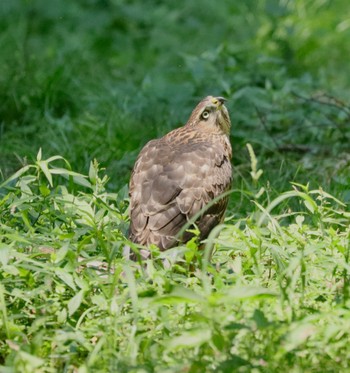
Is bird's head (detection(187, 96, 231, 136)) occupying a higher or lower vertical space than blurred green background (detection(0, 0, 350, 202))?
higher

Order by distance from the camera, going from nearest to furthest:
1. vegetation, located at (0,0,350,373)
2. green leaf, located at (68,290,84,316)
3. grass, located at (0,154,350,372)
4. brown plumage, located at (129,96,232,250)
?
1. grass, located at (0,154,350,372)
2. vegetation, located at (0,0,350,373)
3. green leaf, located at (68,290,84,316)
4. brown plumage, located at (129,96,232,250)

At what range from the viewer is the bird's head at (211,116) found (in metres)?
6.98

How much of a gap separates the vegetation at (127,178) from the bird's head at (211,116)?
1.25 ft

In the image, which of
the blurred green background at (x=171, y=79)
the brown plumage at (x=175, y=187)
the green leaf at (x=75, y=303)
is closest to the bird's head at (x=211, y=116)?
the brown plumage at (x=175, y=187)

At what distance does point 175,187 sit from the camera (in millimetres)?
5898

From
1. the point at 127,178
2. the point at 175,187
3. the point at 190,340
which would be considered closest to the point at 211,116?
the point at 127,178

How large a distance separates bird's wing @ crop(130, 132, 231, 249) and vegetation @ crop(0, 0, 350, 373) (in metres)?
0.17

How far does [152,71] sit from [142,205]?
509 cm

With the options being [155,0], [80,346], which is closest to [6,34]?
[155,0]

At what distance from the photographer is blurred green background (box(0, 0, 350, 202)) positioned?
7996mm

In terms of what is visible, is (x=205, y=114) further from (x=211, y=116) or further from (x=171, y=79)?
(x=171, y=79)

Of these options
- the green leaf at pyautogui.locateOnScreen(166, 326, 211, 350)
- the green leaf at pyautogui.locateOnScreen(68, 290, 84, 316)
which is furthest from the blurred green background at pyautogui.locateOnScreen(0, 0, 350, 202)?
the green leaf at pyautogui.locateOnScreen(166, 326, 211, 350)

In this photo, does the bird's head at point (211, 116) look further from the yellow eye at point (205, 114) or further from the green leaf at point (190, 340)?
the green leaf at point (190, 340)

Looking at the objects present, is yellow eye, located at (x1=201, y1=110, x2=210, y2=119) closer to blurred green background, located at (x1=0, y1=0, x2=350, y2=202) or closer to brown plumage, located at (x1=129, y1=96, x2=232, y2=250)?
brown plumage, located at (x1=129, y1=96, x2=232, y2=250)
